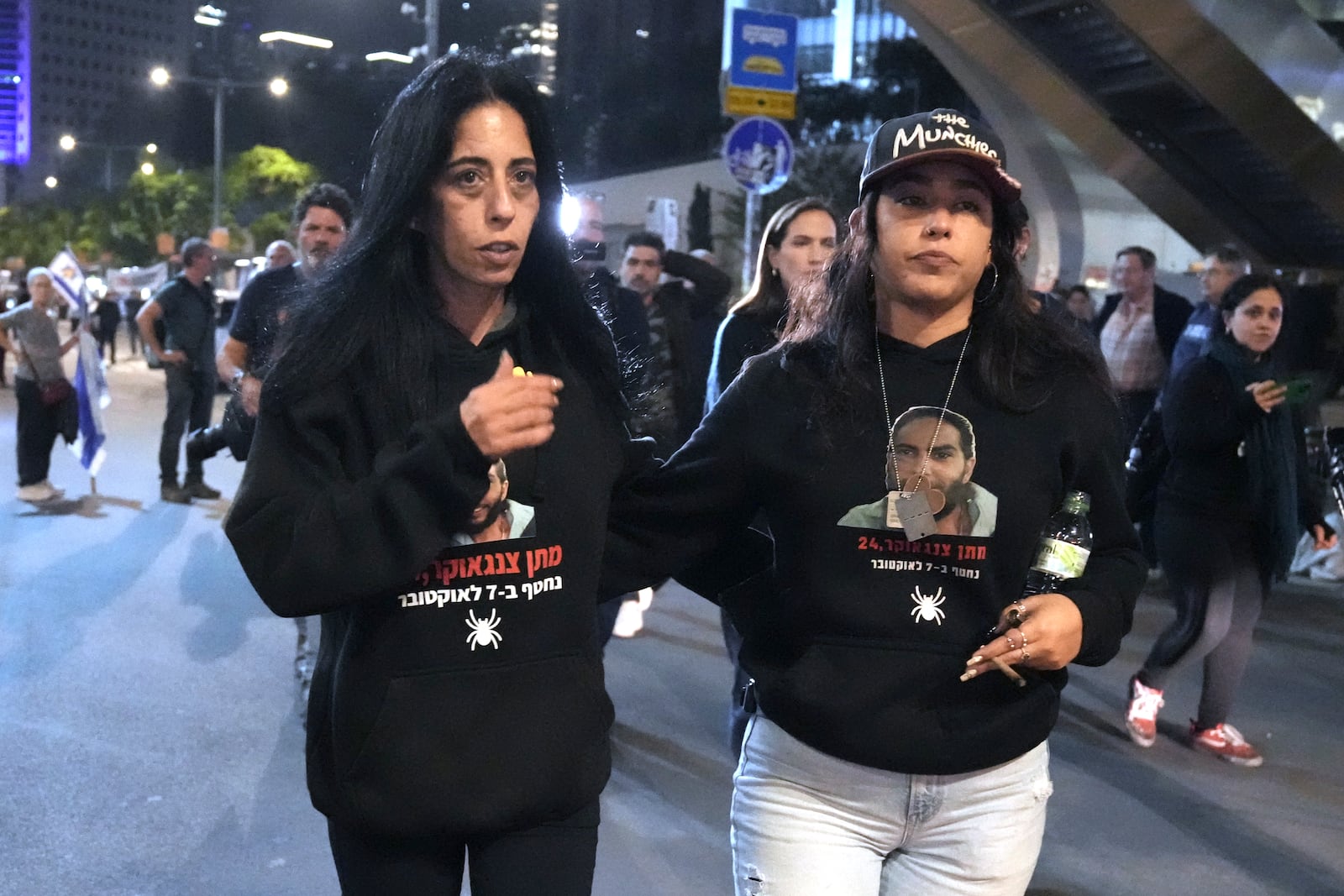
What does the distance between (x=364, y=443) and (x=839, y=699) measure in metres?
0.89

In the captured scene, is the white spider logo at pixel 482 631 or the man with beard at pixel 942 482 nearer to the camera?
the white spider logo at pixel 482 631

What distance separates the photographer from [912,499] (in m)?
2.26

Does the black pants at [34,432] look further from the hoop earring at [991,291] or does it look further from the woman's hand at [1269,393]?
the hoop earring at [991,291]

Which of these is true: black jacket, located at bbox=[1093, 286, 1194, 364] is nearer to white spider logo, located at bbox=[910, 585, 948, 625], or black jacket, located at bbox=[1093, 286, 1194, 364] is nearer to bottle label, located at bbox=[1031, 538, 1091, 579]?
bottle label, located at bbox=[1031, 538, 1091, 579]

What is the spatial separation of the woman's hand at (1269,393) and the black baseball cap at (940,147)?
11.5 feet

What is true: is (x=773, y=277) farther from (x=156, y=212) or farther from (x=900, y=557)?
(x=156, y=212)

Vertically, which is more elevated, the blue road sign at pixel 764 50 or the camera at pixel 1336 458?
the blue road sign at pixel 764 50

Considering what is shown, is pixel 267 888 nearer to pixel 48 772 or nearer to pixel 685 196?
pixel 48 772

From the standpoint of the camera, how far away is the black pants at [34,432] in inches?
453

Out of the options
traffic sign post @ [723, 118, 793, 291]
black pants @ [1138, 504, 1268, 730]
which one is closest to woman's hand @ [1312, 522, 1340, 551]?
black pants @ [1138, 504, 1268, 730]

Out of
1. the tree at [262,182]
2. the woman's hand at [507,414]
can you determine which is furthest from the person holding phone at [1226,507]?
the tree at [262,182]

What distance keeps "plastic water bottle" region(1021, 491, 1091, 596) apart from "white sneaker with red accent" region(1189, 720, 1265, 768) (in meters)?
3.88

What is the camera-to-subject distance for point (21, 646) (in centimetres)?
686

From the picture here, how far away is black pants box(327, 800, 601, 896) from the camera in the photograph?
7.00 ft
